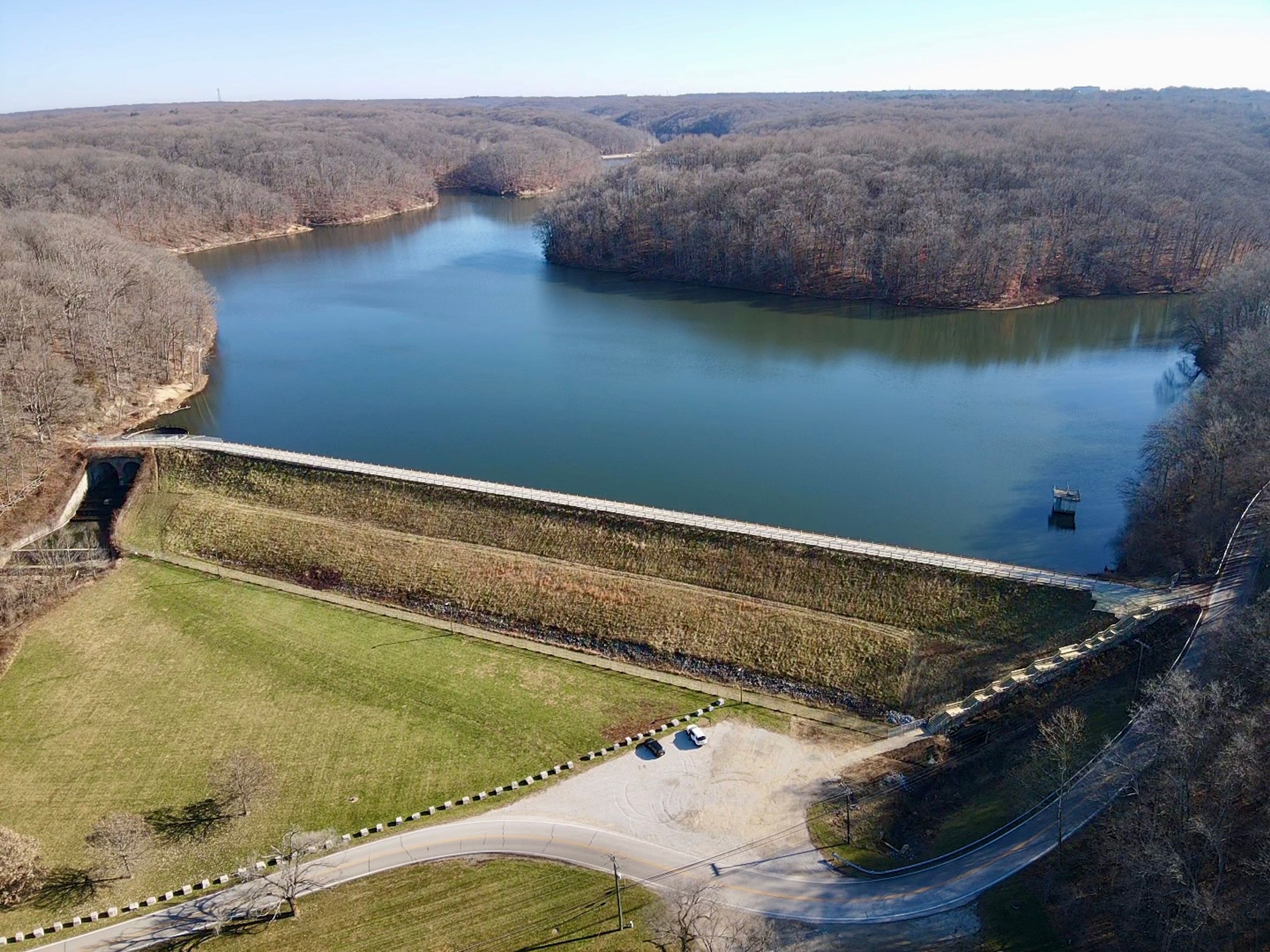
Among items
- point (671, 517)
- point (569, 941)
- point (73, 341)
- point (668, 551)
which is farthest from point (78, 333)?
point (569, 941)

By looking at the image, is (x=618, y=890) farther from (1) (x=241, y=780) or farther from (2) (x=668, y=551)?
(2) (x=668, y=551)

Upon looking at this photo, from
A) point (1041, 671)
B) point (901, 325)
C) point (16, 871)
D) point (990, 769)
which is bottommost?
point (990, 769)

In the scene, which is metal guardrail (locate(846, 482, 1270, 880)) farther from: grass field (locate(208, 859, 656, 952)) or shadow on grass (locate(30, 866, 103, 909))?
shadow on grass (locate(30, 866, 103, 909))

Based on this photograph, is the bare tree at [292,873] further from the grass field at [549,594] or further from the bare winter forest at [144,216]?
the bare winter forest at [144,216]

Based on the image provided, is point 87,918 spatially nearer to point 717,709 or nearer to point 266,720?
point 266,720

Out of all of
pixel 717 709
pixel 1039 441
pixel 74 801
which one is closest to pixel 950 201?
pixel 1039 441

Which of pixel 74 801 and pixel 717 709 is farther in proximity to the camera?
pixel 717 709

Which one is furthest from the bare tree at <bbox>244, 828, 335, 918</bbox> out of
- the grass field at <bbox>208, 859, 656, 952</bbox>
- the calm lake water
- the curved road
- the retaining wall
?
the calm lake water
